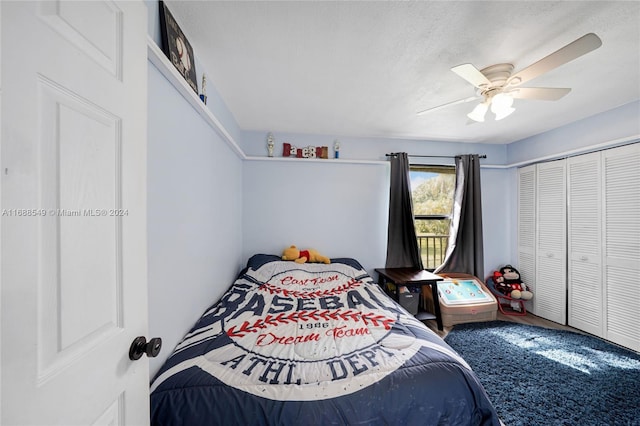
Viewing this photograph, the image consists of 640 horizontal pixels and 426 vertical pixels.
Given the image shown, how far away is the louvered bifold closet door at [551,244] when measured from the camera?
2766 millimetres

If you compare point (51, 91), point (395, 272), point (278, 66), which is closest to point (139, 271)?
point (51, 91)

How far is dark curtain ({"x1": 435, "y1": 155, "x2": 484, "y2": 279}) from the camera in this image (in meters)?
3.19

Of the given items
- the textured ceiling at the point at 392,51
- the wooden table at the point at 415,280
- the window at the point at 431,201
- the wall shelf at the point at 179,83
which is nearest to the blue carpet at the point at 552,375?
the wooden table at the point at 415,280

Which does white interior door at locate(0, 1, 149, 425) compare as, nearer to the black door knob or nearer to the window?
the black door knob

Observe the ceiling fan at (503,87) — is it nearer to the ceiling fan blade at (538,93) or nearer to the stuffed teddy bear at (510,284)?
the ceiling fan blade at (538,93)

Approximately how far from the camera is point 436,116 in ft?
8.17

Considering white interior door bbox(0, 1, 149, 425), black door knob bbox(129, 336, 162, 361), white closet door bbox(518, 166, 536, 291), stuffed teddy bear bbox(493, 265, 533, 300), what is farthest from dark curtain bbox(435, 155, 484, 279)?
white interior door bbox(0, 1, 149, 425)

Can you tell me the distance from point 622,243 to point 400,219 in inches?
82.0

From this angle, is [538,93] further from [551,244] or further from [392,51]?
[551,244]

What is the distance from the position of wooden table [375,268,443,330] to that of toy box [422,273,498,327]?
122mm

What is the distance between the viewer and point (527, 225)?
3189 millimetres

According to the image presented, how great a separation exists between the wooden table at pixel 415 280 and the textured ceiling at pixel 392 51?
1840 mm

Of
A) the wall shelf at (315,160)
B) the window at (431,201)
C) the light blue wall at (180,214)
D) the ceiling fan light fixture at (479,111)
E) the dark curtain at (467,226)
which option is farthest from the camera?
the window at (431,201)

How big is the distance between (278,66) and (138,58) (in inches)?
43.9
